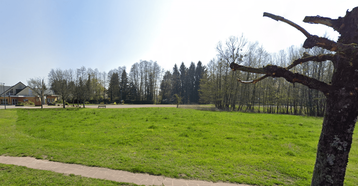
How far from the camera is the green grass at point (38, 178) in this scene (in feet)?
14.1

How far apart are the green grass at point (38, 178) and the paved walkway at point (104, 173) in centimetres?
22

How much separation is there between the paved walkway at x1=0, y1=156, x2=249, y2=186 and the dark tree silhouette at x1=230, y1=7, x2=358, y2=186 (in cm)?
300

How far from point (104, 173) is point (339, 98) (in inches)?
226

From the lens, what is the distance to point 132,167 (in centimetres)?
527

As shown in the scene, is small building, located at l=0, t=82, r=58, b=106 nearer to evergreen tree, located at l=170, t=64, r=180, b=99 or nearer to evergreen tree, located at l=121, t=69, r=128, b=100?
evergreen tree, located at l=121, t=69, r=128, b=100

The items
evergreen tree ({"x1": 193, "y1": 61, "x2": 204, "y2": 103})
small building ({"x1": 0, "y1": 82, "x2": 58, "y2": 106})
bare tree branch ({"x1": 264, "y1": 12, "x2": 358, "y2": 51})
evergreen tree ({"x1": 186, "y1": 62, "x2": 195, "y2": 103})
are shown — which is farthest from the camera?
evergreen tree ({"x1": 186, "y1": 62, "x2": 195, "y2": 103})

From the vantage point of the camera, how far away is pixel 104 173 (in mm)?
4930

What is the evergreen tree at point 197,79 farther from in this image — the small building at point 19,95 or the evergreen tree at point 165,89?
the small building at point 19,95

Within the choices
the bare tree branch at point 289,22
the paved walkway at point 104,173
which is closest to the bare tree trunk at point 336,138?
the bare tree branch at point 289,22

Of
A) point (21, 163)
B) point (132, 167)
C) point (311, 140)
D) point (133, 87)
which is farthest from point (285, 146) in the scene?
point (133, 87)

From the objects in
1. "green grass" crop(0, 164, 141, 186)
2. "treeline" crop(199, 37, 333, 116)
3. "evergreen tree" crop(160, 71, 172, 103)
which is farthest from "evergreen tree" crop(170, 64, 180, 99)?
"green grass" crop(0, 164, 141, 186)

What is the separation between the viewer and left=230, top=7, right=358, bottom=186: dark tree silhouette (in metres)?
1.87

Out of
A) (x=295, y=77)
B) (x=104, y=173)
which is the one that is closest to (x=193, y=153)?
(x=104, y=173)

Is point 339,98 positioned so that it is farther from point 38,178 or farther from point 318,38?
point 38,178
